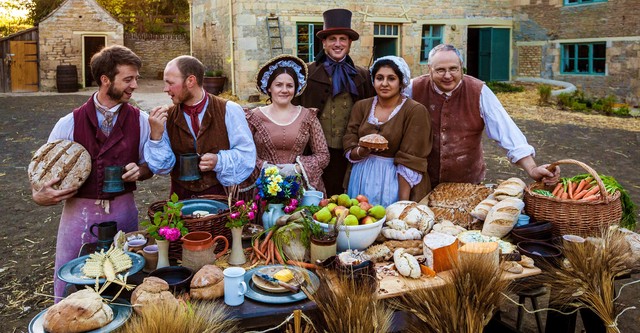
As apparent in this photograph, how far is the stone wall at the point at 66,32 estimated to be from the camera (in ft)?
69.5

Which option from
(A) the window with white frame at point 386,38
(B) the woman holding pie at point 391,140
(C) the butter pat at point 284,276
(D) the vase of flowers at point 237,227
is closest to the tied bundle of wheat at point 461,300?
(C) the butter pat at point 284,276

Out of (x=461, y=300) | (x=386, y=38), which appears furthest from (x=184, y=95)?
(x=386, y=38)

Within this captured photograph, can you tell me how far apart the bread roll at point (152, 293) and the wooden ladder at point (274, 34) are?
1390cm

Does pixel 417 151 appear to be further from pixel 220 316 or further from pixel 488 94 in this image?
pixel 220 316

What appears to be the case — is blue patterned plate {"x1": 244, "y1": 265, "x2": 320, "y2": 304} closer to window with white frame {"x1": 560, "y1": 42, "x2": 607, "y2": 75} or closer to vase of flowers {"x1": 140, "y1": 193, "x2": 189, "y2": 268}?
vase of flowers {"x1": 140, "y1": 193, "x2": 189, "y2": 268}

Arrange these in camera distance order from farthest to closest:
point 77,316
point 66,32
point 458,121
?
point 66,32 < point 458,121 < point 77,316

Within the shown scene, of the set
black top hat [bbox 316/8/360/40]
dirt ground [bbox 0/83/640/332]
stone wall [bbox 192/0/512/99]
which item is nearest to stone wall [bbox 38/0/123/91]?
dirt ground [bbox 0/83/640/332]

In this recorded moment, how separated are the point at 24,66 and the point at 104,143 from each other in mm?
21294

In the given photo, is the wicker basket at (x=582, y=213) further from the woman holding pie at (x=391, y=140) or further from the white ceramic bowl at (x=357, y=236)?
the white ceramic bowl at (x=357, y=236)

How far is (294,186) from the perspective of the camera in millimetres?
3010

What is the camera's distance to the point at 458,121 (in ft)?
12.5

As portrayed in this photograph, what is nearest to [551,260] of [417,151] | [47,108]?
[417,151]

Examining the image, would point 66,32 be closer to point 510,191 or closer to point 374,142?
point 374,142

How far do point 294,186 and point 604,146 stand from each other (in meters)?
9.70
